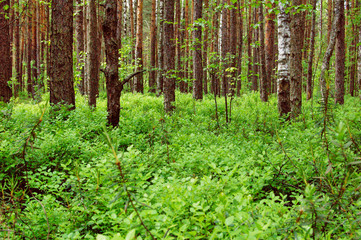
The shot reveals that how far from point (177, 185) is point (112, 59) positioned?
12.9 feet

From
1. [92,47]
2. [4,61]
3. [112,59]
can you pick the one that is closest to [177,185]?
[112,59]

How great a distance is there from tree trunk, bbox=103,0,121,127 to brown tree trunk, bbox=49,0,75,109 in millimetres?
1121

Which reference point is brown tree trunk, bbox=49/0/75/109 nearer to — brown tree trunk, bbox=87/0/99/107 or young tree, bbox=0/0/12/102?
brown tree trunk, bbox=87/0/99/107

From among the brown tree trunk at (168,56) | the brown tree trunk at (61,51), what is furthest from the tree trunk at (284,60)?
the brown tree trunk at (61,51)

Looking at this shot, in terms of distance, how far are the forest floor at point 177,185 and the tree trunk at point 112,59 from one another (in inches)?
9.8

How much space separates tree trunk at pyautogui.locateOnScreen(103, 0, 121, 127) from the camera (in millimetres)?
5562

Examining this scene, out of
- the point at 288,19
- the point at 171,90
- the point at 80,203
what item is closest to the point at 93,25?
the point at 171,90

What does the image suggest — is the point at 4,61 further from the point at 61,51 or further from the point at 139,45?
the point at 139,45

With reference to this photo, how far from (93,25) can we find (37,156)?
6190 mm

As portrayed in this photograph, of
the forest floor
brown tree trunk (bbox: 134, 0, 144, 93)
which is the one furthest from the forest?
brown tree trunk (bbox: 134, 0, 144, 93)

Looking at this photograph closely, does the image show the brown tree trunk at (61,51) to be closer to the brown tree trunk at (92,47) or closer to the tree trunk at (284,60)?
the brown tree trunk at (92,47)

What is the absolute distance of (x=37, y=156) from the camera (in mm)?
3604

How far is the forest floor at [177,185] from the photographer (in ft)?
5.86

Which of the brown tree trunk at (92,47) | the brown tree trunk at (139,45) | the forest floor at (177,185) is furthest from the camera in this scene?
the brown tree trunk at (139,45)
